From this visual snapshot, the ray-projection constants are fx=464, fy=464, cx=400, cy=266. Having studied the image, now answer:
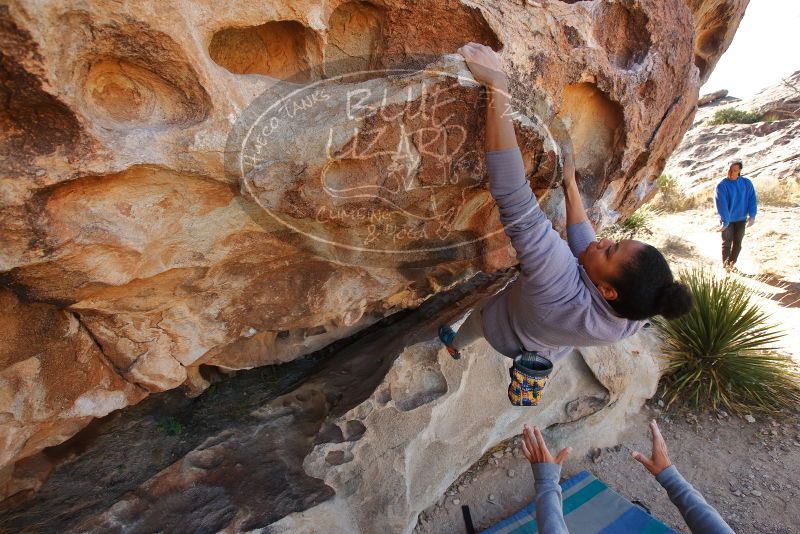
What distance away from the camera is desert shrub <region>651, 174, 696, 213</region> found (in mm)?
9945

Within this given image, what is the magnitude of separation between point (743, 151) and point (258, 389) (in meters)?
13.8

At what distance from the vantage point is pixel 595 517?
118 inches

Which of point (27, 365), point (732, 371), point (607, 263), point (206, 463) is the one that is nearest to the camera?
point (607, 263)

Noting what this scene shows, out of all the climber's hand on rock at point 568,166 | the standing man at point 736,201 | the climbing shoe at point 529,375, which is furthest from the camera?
the standing man at point 736,201

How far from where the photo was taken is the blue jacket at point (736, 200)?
573 cm

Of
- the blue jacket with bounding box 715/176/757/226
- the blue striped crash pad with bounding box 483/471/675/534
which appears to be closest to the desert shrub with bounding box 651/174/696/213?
the blue jacket with bounding box 715/176/757/226

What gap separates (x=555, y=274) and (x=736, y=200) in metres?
5.59

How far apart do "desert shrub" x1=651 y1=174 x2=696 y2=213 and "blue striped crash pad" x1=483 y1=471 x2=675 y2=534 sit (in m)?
8.58

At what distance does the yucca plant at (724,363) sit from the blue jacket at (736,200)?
227 cm

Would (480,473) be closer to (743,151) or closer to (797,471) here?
(797,471)

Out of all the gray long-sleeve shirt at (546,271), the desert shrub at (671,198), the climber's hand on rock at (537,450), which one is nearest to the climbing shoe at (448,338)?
the climber's hand on rock at (537,450)

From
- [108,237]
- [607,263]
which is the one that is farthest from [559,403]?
[108,237]

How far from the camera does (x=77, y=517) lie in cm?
241

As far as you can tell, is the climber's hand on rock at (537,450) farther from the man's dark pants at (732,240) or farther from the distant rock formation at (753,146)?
the distant rock formation at (753,146)
